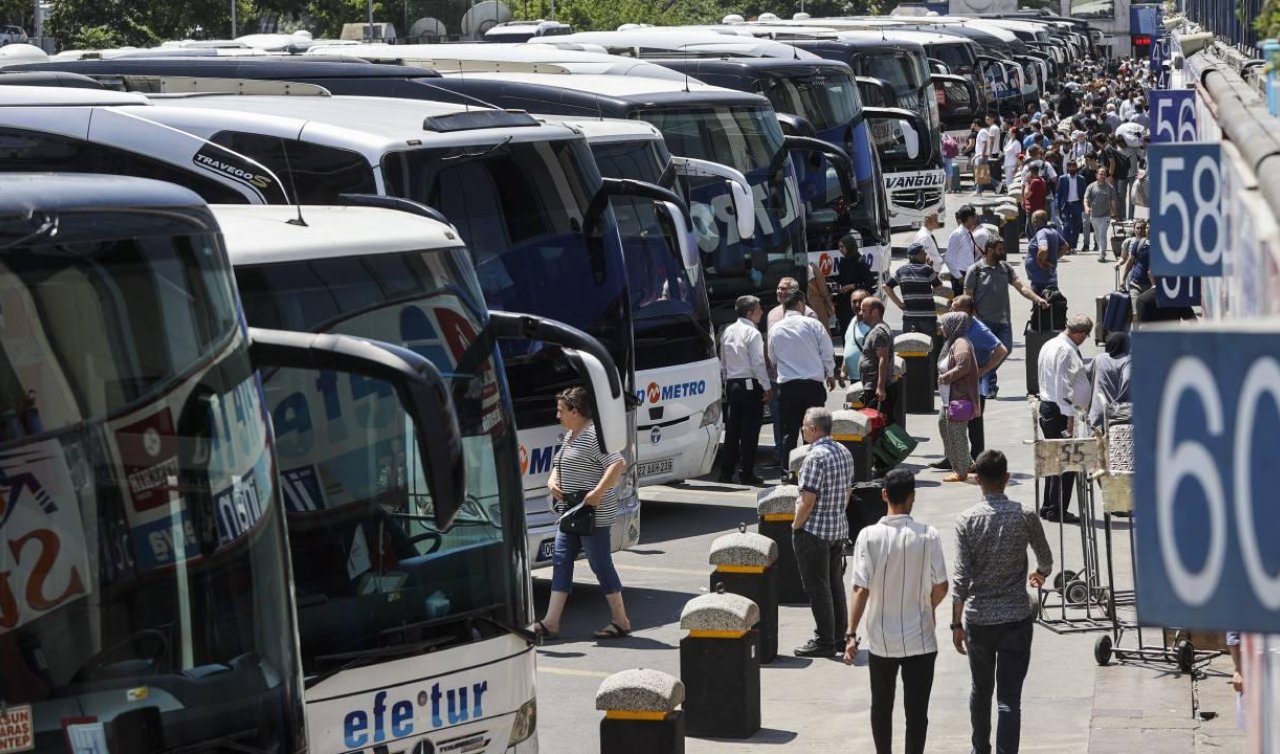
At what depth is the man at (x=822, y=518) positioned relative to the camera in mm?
12500

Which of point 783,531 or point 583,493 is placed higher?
point 583,493

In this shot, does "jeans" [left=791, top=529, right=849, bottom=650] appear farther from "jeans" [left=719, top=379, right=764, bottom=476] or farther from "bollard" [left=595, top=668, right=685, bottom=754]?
"jeans" [left=719, top=379, right=764, bottom=476]

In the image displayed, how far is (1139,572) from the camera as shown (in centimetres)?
411

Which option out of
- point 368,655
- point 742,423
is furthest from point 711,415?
point 368,655

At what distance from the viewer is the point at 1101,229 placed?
114ft

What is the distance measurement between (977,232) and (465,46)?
7078mm

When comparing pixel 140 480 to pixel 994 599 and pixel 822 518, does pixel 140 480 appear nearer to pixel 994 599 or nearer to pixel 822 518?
pixel 994 599

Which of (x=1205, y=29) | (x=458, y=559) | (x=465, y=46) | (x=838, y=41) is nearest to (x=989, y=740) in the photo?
(x=458, y=559)

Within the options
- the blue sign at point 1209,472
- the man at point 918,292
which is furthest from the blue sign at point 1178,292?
the man at point 918,292

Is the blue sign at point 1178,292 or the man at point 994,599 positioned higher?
the blue sign at point 1178,292

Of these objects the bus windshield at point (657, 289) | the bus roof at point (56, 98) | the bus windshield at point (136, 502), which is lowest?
the bus windshield at point (657, 289)

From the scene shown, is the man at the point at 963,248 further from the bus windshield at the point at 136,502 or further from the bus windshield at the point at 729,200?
the bus windshield at the point at 136,502

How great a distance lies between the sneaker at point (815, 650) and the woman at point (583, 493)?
1.13m

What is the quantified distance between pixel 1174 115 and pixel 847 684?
3839mm
